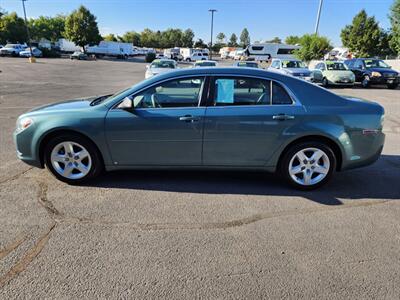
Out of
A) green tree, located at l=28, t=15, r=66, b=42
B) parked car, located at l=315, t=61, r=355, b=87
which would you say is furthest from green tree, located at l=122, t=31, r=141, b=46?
parked car, located at l=315, t=61, r=355, b=87

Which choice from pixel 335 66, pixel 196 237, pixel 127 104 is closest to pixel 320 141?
pixel 196 237

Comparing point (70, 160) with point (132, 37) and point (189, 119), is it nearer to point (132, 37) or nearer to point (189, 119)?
point (189, 119)

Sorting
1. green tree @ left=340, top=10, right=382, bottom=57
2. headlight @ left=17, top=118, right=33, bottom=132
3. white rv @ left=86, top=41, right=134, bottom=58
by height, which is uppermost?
green tree @ left=340, top=10, right=382, bottom=57

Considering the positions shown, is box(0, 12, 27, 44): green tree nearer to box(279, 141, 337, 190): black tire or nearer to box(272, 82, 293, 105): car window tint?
box(272, 82, 293, 105): car window tint

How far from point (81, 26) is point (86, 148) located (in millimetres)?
70094

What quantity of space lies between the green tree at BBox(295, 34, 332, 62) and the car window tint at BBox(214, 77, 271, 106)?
30822mm

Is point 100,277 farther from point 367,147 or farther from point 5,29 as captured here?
point 5,29

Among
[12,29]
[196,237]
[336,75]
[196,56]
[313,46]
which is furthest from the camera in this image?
[12,29]

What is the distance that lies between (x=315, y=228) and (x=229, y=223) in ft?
2.97

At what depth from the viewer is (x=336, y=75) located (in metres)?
19.2

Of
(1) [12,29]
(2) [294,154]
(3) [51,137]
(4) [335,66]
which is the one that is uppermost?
(1) [12,29]

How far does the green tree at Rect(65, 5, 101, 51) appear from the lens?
64.9 meters

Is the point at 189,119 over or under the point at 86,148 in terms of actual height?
over

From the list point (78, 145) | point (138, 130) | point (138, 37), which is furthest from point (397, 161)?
point (138, 37)
